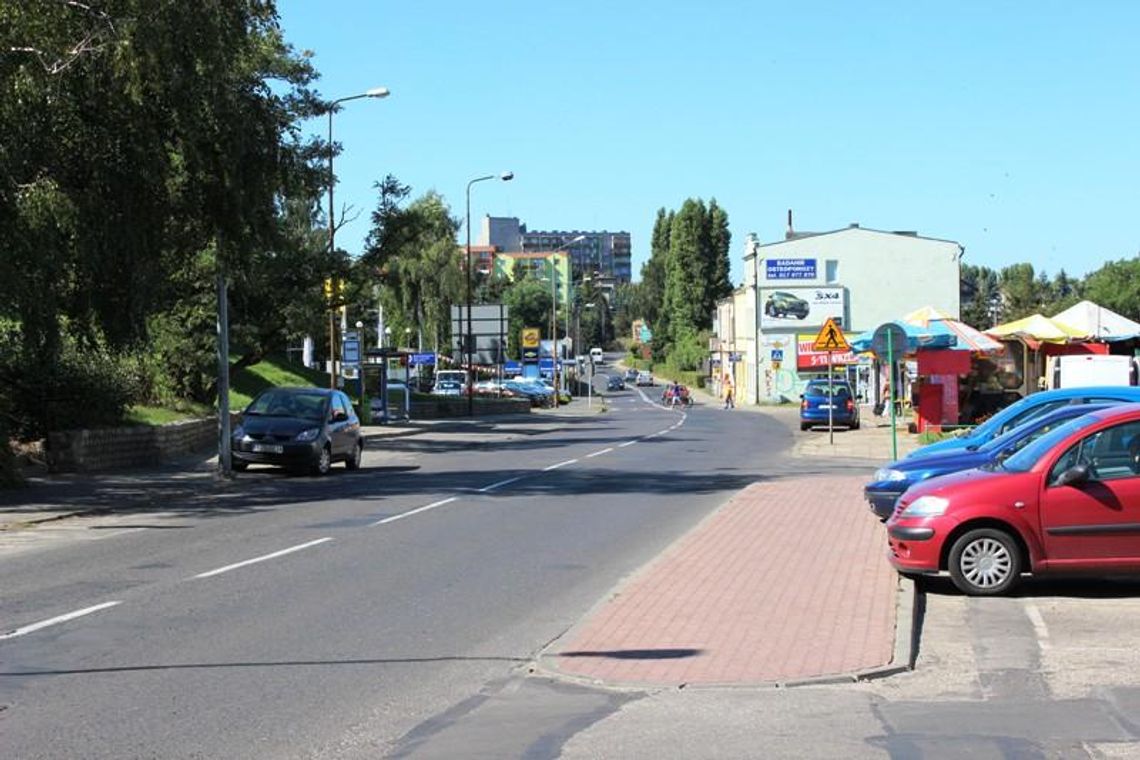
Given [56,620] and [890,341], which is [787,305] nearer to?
[890,341]

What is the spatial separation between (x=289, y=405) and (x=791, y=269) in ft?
200

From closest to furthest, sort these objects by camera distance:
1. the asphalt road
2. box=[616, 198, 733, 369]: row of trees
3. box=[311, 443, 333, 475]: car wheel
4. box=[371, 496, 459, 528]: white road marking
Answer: the asphalt road, box=[371, 496, 459, 528]: white road marking, box=[311, 443, 333, 475]: car wheel, box=[616, 198, 733, 369]: row of trees

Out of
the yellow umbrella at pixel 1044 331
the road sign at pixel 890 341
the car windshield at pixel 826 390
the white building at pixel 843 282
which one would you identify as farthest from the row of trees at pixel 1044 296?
the road sign at pixel 890 341

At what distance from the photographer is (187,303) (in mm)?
36719

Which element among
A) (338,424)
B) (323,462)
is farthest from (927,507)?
(338,424)

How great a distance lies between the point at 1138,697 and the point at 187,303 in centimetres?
3327

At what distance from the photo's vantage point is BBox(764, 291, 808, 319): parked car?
8219 cm

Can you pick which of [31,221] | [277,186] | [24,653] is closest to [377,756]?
[24,653]

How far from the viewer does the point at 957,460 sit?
13430 mm

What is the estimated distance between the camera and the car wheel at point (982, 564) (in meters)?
10.3

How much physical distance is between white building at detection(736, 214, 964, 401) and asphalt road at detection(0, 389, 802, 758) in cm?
6220

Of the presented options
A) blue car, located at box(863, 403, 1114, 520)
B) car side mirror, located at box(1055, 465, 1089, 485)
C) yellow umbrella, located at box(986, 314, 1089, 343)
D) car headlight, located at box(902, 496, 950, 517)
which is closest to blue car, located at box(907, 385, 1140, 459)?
blue car, located at box(863, 403, 1114, 520)

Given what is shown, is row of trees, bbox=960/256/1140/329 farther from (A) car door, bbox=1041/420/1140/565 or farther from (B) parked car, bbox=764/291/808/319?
(A) car door, bbox=1041/420/1140/565

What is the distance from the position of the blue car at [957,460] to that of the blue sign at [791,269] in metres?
68.7
